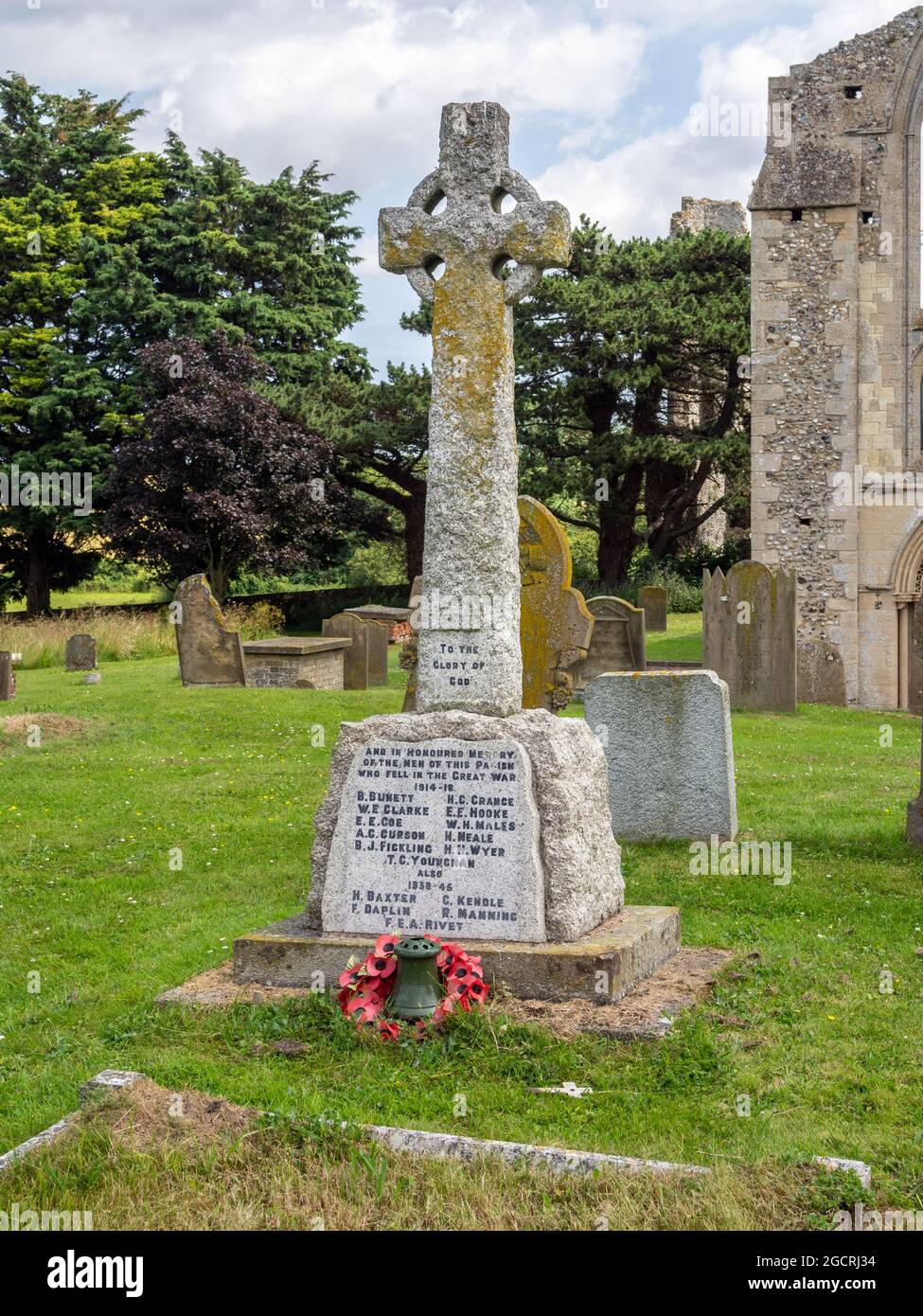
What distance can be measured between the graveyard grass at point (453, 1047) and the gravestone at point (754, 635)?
18.6 ft

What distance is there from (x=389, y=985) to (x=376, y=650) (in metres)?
13.1

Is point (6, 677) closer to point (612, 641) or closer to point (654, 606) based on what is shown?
point (612, 641)

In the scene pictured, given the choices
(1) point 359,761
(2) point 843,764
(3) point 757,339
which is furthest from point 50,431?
(1) point 359,761

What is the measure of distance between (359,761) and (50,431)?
96.3 feet

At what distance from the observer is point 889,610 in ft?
69.0

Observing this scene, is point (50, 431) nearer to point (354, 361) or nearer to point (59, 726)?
point (354, 361)

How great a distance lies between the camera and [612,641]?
1809cm

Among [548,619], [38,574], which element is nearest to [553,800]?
[548,619]

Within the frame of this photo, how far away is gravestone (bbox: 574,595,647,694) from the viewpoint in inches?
706

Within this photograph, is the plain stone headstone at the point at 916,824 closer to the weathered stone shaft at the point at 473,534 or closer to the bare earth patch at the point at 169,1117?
the weathered stone shaft at the point at 473,534

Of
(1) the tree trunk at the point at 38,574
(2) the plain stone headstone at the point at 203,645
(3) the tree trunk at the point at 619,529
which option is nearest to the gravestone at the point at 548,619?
(2) the plain stone headstone at the point at 203,645

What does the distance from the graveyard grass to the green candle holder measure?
0.18 meters

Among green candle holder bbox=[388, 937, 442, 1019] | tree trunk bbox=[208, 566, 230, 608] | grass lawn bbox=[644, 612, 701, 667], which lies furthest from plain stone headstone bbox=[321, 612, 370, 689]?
green candle holder bbox=[388, 937, 442, 1019]

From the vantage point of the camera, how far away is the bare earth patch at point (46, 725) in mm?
14109
